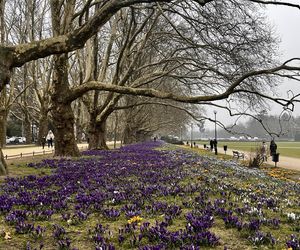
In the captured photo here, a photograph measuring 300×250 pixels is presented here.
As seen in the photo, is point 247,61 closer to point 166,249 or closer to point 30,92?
point 166,249

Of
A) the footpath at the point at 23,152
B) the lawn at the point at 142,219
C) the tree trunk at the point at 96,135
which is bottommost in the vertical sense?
the footpath at the point at 23,152

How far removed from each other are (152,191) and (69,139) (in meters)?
13.8

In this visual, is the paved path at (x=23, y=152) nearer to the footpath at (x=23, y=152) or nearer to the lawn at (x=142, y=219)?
the footpath at (x=23, y=152)

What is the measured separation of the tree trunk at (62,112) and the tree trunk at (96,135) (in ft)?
29.0

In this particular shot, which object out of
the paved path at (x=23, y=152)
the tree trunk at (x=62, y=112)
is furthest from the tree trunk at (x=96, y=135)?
the tree trunk at (x=62, y=112)

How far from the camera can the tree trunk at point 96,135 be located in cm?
3036

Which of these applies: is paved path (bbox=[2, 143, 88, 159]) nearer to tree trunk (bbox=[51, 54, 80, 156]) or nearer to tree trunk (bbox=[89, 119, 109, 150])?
tree trunk (bbox=[89, 119, 109, 150])

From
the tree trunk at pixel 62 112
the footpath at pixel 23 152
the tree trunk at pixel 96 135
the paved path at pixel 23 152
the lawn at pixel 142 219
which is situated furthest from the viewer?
the tree trunk at pixel 96 135

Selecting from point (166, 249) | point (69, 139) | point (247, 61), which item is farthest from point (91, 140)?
point (166, 249)

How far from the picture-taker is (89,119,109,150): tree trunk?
3036cm

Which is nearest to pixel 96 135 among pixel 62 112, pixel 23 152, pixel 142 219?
pixel 23 152

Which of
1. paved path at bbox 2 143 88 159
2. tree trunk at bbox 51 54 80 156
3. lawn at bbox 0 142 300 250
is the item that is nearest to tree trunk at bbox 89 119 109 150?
paved path at bbox 2 143 88 159

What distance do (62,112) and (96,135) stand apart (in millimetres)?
10591

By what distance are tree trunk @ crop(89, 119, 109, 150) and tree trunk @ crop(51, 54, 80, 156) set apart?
8850 millimetres
